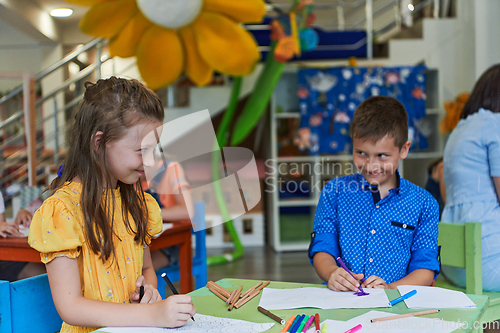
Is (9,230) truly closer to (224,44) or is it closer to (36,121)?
(36,121)

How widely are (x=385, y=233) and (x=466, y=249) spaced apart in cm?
23

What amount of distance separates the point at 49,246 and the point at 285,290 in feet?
1.33

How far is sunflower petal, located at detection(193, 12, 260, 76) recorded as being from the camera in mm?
2578

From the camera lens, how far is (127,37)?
2551mm

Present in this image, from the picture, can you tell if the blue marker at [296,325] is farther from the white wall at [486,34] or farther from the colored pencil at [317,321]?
the white wall at [486,34]

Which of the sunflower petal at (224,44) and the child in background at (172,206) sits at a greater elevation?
the sunflower petal at (224,44)

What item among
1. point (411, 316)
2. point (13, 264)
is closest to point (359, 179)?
point (411, 316)

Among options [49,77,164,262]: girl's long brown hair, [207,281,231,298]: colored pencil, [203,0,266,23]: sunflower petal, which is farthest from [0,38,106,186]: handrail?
[207,281,231,298]: colored pencil

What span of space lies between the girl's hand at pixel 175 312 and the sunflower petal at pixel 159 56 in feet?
7.06

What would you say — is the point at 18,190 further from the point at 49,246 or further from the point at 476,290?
the point at 476,290

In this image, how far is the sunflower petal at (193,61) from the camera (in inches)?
103

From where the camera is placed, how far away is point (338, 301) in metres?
0.77

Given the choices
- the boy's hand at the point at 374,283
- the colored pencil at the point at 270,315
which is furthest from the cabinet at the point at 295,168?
the colored pencil at the point at 270,315

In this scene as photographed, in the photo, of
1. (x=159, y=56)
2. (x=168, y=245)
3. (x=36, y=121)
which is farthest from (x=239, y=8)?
(x=168, y=245)
